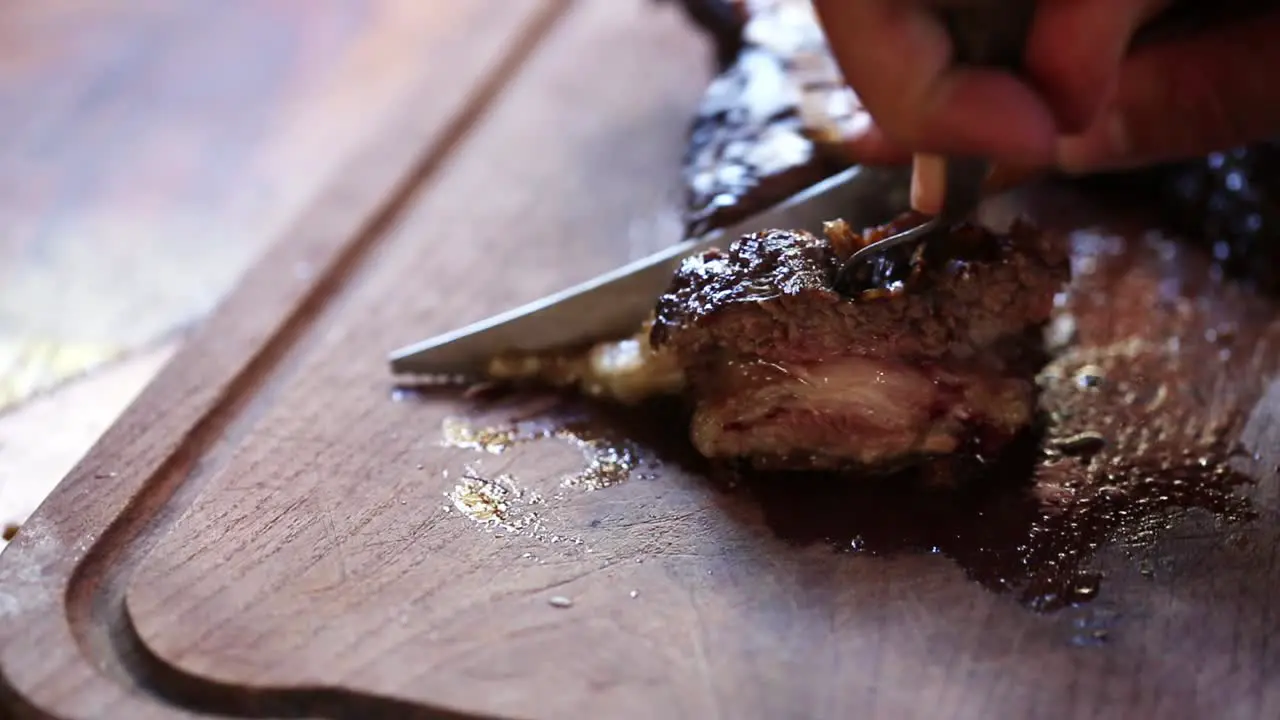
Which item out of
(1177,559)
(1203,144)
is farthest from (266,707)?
(1203,144)

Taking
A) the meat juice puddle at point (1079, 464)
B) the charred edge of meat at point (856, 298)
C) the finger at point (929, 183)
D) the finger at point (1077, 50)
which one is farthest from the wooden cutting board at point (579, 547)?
the finger at point (1077, 50)

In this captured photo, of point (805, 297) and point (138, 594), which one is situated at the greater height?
point (805, 297)

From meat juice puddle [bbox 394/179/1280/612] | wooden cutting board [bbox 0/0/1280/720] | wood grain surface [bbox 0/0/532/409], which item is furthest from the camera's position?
wood grain surface [bbox 0/0/532/409]

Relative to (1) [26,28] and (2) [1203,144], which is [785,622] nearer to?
(2) [1203,144]

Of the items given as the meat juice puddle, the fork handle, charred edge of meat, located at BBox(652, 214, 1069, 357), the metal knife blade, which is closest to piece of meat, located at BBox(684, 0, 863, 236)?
the metal knife blade

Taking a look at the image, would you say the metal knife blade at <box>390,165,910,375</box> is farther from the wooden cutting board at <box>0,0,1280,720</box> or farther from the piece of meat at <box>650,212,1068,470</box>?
the piece of meat at <box>650,212,1068,470</box>

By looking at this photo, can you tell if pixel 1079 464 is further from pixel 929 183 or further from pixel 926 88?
pixel 926 88
